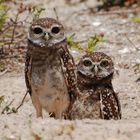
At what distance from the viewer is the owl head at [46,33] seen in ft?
25.3

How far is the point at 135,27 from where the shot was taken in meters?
11.9

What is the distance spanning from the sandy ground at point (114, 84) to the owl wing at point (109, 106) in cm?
29

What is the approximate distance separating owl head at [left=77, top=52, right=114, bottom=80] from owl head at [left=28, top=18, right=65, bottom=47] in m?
0.37

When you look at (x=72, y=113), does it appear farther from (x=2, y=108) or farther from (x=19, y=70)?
(x=19, y=70)

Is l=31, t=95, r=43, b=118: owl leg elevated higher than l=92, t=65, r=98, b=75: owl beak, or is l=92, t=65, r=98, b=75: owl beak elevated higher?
l=92, t=65, r=98, b=75: owl beak

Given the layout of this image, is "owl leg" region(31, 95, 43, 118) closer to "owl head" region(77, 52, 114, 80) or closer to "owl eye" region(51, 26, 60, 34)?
"owl head" region(77, 52, 114, 80)

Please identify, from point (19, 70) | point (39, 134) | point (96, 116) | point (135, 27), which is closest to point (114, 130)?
point (39, 134)

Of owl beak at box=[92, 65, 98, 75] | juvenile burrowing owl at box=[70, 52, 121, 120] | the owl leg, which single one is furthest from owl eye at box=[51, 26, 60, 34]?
the owl leg

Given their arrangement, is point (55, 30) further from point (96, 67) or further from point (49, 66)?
point (96, 67)

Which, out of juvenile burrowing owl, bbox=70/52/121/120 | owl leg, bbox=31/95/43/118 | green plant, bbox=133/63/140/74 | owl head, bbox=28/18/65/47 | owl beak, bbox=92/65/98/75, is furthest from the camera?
green plant, bbox=133/63/140/74

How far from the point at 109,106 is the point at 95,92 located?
0.84 feet

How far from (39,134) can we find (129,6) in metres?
7.82

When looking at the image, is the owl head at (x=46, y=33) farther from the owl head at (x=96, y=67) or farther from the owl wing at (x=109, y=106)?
the owl wing at (x=109, y=106)

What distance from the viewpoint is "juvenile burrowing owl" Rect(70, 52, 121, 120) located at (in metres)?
7.31
